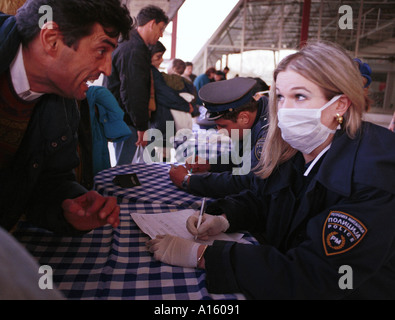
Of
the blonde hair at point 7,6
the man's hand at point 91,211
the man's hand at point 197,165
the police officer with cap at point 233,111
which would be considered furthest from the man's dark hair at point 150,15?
the man's hand at point 91,211

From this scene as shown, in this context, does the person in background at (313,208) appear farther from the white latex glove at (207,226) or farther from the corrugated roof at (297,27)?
the corrugated roof at (297,27)

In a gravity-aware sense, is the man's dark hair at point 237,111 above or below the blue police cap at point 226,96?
below

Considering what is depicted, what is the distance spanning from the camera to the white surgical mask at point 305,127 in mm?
1134

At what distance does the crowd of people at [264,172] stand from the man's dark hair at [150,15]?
1.85 m

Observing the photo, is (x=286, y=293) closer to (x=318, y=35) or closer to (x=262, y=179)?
(x=262, y=179)

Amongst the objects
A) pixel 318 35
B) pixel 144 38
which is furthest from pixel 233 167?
pixel 318 35

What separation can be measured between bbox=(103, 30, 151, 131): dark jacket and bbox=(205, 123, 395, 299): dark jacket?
2.25 m

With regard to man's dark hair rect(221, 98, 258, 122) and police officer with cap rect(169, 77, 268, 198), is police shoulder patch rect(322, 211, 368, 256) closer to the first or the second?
police officer with cap rect(169, 77, 268, 198)

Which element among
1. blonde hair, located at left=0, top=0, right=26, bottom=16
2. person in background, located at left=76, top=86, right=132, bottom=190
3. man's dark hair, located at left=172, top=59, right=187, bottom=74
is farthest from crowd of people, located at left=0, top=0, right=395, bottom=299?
man's dark hair, located at left=172, top=59, right=187, bottom=74

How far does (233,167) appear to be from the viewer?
2340 millimetres

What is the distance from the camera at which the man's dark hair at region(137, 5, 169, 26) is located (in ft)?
9.45

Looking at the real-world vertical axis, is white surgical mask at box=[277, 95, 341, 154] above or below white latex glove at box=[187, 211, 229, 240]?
above

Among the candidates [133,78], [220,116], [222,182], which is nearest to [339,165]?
[222,182]

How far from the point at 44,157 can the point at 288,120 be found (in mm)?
998
